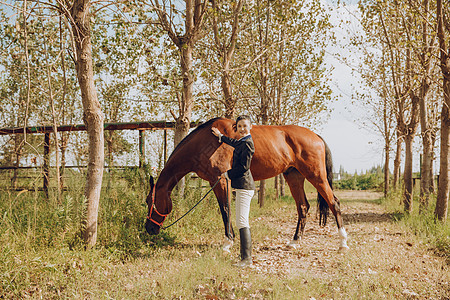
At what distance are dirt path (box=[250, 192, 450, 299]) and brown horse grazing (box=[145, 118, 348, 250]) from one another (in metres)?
0.49

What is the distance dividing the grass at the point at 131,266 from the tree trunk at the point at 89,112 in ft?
0.65

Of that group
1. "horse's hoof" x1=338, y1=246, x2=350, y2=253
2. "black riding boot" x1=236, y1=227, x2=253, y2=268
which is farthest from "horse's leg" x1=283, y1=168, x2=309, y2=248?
"black riding boot" x1=236, y1=227, x2=253, y2=268

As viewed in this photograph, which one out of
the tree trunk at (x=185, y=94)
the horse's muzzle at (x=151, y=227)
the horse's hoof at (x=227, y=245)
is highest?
the tree trunk at (x=185, y=94)

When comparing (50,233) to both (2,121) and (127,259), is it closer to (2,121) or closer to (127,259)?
(127,259)

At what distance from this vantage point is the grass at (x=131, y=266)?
385cm

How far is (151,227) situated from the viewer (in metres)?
5.80

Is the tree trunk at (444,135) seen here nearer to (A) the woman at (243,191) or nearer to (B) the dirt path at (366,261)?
(B) the dirt path at (366,261)

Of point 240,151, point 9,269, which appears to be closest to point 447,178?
point 240,151

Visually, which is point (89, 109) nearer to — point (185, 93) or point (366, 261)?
point (185, 93)

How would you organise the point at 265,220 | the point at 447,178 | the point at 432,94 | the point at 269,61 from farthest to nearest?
1. the point at 432,94
2. the point at 269,61
3. the point at 265,220
4. the point at 447,178

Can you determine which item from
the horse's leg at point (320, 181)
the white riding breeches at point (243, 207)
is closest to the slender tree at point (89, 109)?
the white riding breeches at point (243, 207)

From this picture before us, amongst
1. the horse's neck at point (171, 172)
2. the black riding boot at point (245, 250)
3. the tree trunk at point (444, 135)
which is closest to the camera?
the black riding boot at point (245, 250)

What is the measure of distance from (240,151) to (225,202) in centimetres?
137

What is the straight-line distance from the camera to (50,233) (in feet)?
15.8
